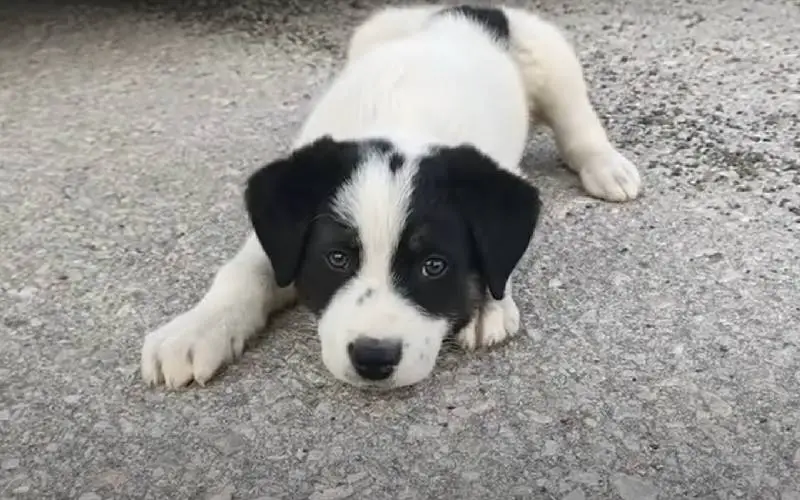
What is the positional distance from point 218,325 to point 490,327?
67 cm

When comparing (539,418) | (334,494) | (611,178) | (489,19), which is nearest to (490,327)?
(539,418)

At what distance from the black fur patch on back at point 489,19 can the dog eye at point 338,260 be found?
5.09ft

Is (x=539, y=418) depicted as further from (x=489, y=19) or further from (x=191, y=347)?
(x=489, y=19)

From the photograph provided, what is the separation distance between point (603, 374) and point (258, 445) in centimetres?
85

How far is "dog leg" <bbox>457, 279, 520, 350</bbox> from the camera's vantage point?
2.86 metres

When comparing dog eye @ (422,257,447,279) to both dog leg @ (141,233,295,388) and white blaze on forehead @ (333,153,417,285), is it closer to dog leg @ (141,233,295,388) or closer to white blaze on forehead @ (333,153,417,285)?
white blaze on forehead @ (333,153,417,285)

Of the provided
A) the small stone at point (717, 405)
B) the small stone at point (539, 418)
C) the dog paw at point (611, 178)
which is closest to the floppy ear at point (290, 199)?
the small stone at point (539, 418)

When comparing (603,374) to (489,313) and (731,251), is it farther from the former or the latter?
(731,251)

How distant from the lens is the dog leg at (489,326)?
286cm

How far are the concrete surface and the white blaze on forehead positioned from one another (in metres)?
0.34

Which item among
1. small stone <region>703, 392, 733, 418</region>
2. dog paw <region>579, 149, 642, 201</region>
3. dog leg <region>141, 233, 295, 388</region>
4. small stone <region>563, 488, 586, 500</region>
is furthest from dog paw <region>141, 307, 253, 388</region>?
dog paw <region>579, 149, 642, 201</region>

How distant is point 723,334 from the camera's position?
293 centimetres

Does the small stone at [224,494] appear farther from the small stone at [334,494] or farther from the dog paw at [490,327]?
the dog paw at [490,327]

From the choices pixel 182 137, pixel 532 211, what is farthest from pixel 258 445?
pixel 182 137
